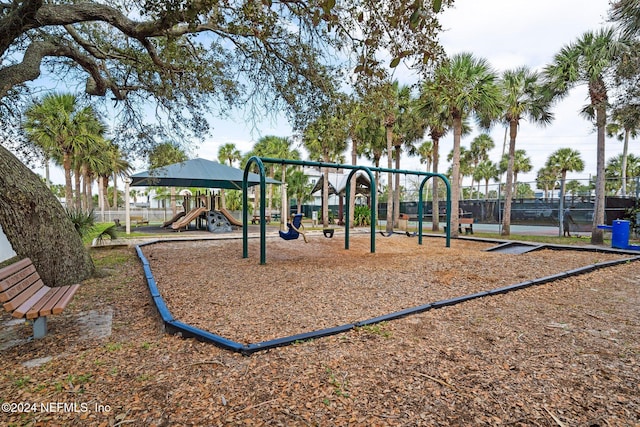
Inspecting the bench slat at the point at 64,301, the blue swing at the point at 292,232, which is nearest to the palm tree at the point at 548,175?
the blue swing at the point at 292,232

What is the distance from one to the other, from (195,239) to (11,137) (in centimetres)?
602

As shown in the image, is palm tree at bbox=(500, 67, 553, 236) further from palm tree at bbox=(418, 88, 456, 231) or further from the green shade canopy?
the green shade canopy

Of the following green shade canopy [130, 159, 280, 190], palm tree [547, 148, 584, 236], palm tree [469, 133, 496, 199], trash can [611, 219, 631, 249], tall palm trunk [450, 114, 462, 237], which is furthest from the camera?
palm tree [469, 133, 496, 199]

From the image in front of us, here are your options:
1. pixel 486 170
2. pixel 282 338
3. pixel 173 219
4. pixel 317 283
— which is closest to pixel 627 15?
pixel 317 283

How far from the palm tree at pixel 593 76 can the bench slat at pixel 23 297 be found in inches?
566

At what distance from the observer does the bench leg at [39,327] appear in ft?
10.5

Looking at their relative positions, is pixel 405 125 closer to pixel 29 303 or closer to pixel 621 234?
pixel 621 234

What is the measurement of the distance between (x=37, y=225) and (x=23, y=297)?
2192mm

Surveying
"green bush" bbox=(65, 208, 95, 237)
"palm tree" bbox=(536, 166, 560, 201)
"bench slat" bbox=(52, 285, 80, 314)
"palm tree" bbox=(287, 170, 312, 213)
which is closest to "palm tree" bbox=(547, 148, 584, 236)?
"palm tree" bbox=(536, 166, 560, 201)

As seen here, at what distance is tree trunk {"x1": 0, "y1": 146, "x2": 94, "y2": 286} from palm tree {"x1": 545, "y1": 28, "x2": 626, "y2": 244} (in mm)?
14464

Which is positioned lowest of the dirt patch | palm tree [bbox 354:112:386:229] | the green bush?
the dirt patch

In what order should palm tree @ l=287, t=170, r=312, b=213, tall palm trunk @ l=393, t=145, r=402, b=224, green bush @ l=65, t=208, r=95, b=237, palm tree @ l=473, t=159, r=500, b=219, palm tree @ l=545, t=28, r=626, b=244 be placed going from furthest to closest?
1. palm tree @ l=473, t=159, r=500, b=219
2. palm tree @ l=287, t=170, r=312, b=213
3. tall palm trunk @ l=393, t=145, r=402, b=224
4. palm tree @ l=545, t=28, r=626, b=244
5. green bush @ l=65, t=208, r=95, b=237

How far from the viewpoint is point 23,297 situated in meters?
3.12

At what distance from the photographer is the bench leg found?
3.21 m
